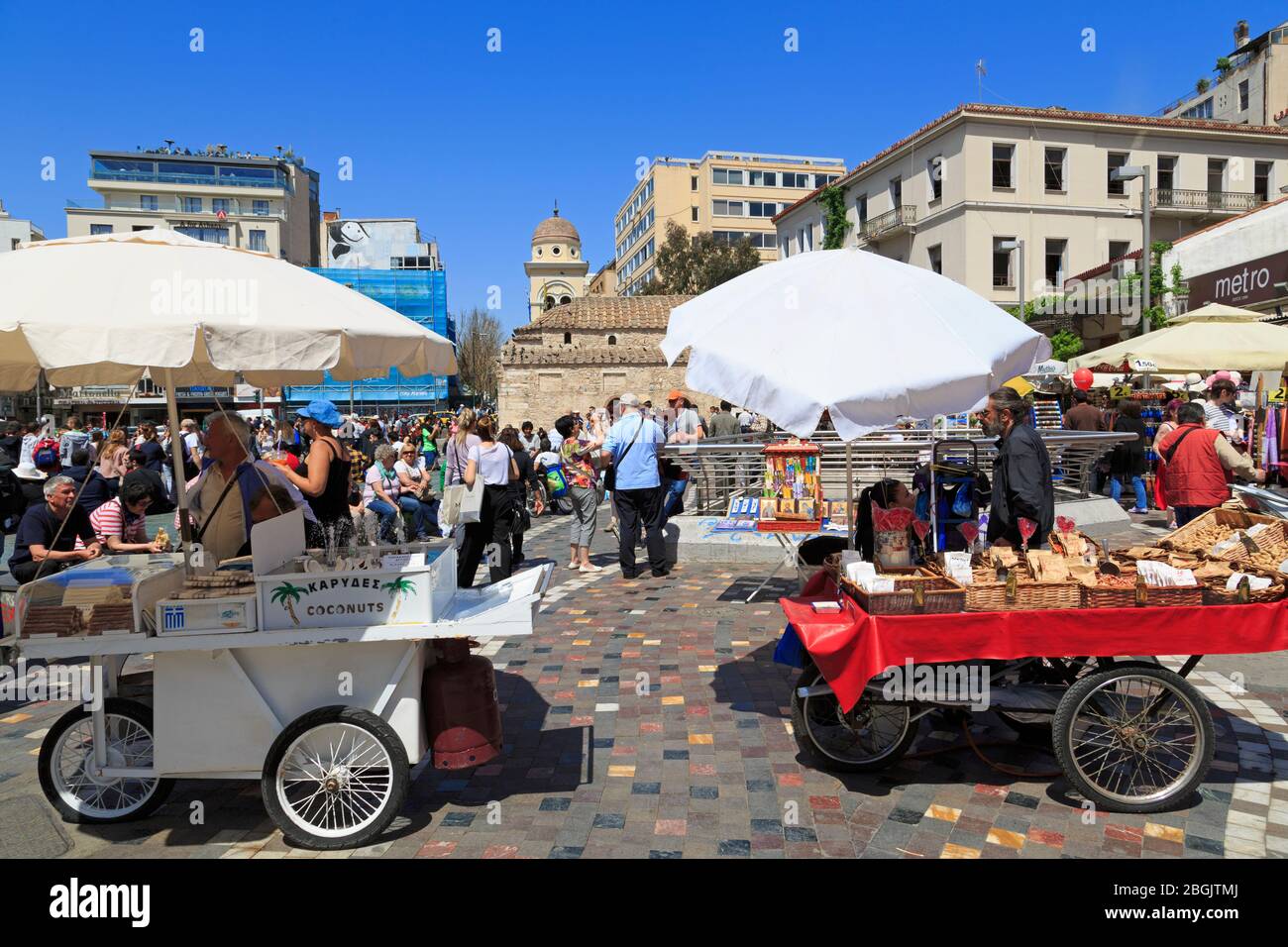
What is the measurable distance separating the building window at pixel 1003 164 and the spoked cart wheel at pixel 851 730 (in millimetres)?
35975

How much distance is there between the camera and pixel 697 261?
2362 inches

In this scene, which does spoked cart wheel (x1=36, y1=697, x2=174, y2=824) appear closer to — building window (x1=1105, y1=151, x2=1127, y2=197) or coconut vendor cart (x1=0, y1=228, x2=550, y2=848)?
coconut vendor cart (x1=0, y1=228, x2=550, y2=848)

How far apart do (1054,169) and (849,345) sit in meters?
37.6

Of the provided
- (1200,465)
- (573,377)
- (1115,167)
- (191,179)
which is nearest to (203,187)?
(191,179)

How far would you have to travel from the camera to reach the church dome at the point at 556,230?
83.4 m

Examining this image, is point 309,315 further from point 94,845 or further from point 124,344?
point 94,845

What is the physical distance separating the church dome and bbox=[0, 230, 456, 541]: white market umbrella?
270ft

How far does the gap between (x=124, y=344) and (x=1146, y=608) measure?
4.66 m

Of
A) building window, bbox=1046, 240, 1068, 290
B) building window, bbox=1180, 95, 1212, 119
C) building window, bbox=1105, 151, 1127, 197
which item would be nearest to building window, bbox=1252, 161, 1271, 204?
building window, bbox=1105, 151, 1127, 197

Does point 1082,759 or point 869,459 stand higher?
point 869,459

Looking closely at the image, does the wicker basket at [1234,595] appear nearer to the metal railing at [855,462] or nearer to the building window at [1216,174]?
the metal railing at [855,462]

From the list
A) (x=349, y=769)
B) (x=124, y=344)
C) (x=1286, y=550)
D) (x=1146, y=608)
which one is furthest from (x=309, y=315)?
(x=1286, y=550)

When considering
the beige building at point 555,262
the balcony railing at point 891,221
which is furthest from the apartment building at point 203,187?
the balcony railing at point 891,221
